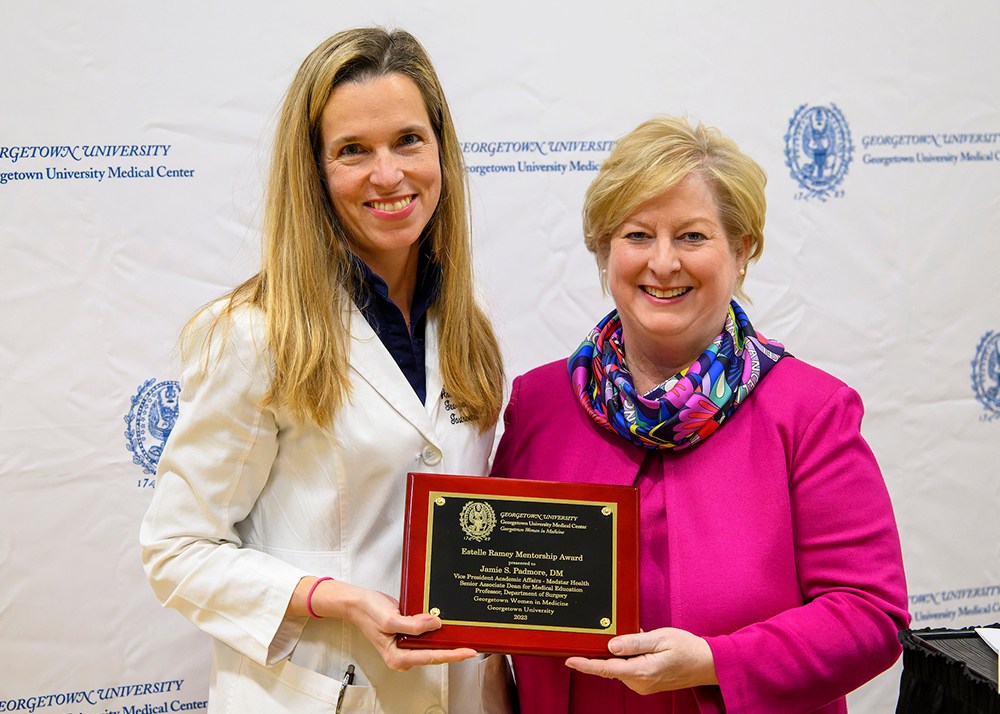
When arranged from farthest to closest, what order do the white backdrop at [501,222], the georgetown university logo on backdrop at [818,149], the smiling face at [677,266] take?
the georgetown university logo on backdrop at [818,149], the white backdrop at [501,222], the smiling face at [677,266]

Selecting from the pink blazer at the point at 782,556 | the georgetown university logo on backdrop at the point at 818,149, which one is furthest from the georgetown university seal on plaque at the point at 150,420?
the georgetown university logo on backdrop at the point at 818,149

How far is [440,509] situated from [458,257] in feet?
1.87

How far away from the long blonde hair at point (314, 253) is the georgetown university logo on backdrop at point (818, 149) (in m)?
1.27

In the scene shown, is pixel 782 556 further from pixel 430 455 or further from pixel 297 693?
pixel 297 693

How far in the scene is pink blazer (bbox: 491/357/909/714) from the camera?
1401 millimetres

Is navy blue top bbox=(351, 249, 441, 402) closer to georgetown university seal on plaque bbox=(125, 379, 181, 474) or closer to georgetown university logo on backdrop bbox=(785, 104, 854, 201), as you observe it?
georgetown university seal on plaque bbox=(125, 379, 181, 474)

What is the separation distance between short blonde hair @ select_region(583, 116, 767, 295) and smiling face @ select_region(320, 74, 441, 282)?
35 cm

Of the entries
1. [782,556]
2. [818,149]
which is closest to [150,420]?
[782,556]

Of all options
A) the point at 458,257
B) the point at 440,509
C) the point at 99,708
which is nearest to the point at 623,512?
the point at 440,509

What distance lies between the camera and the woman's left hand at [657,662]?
4.38 ft

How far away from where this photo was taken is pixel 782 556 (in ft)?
4.79

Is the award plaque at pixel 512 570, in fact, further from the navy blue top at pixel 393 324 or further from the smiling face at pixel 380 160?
the smiling face at pixel 380 160

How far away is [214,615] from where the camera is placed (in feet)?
4.79

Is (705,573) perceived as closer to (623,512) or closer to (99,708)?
(623,512)
